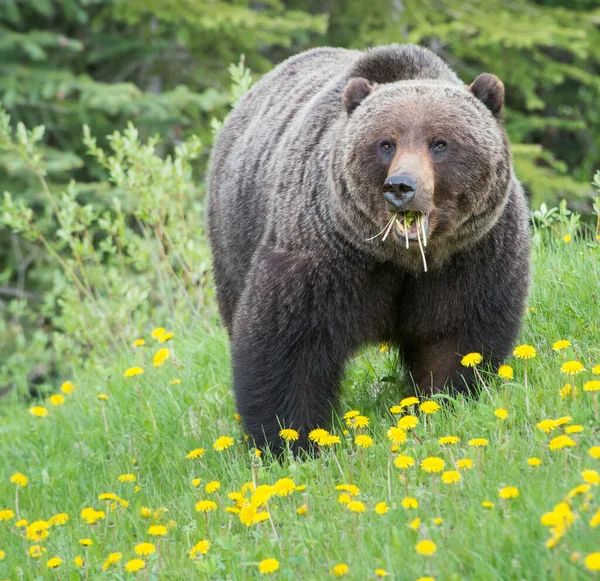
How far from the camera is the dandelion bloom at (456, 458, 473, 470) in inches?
139

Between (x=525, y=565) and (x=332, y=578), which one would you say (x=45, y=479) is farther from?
(x=525, y=565)

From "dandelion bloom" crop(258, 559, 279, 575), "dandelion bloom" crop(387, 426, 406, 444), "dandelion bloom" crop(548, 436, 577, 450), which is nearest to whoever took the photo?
"dandelion bloom" crop(258, 559, 279, 575)

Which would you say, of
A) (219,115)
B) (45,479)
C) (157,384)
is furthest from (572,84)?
(45,479)

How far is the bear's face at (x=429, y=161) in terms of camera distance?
177 inches

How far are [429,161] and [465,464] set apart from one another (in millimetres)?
1519

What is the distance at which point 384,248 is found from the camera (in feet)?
15.5

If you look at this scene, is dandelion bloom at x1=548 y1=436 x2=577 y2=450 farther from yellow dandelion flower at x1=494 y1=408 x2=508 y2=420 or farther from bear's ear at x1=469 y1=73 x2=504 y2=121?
bear's ear at x1=469 y1=73 x2=504 y2=121

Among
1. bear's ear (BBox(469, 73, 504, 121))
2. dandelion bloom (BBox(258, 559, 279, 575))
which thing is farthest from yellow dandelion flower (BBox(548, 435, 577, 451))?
bear's ear (BBox(469, 73, 504, 121))

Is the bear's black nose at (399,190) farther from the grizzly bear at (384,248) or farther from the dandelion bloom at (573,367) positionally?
the dandelion bloom at (573,367)

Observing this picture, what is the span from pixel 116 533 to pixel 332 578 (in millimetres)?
1586

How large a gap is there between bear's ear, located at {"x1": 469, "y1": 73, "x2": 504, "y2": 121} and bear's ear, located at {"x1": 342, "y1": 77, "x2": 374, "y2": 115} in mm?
511

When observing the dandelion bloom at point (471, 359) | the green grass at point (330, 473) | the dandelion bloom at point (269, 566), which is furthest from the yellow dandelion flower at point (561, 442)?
the dandelion bloom at point (471, 359)

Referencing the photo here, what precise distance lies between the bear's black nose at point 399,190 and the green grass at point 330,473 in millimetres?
961

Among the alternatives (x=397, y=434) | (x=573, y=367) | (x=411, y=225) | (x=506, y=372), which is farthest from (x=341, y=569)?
(x=411, y=225)
